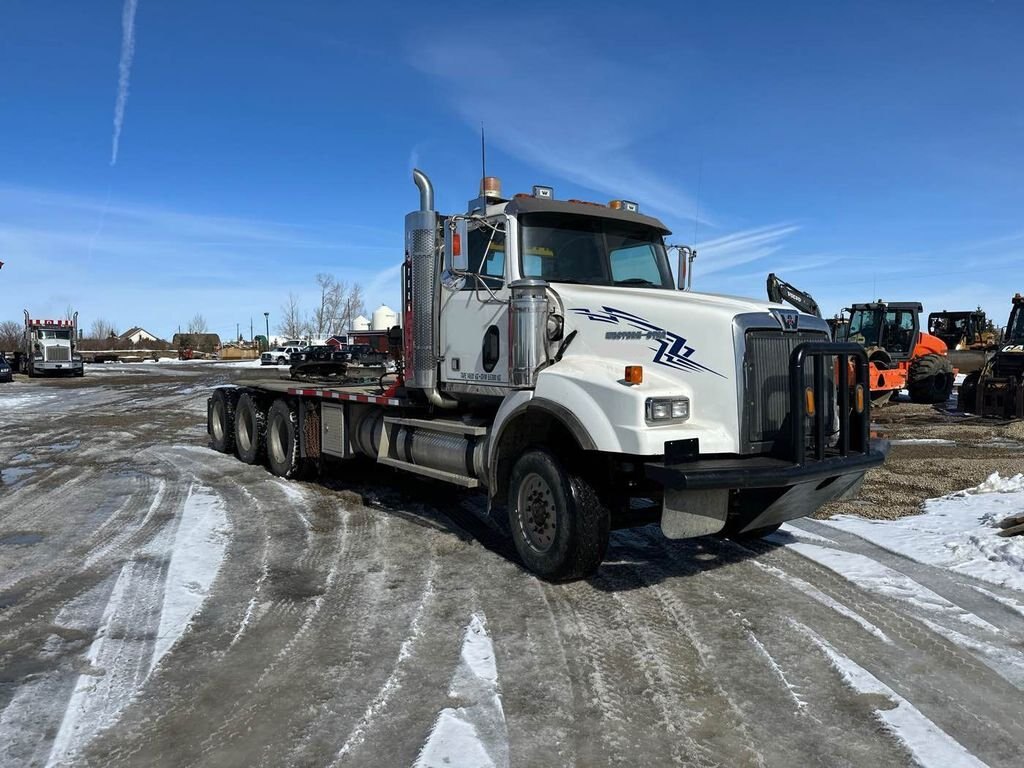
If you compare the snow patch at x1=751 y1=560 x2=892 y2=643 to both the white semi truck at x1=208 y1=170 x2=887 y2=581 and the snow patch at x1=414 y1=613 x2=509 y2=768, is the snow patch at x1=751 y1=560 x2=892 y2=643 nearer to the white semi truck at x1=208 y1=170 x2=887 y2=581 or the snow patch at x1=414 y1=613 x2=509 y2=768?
the white semi truck at x1=208 y1=170 x2=887 y2=581

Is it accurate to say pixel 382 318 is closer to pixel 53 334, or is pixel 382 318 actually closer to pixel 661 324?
pixel 53 334

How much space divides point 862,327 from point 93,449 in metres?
17.9

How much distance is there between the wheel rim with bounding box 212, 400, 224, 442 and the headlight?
903cm

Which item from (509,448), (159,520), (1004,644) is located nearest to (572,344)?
(509,448)

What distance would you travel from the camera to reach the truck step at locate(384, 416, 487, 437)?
6207 mm

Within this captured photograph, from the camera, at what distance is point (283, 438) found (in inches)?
391

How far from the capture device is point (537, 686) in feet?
12.2

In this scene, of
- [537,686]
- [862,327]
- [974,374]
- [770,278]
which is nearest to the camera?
[537,686]

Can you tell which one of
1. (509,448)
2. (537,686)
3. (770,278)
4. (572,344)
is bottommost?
(537,686)

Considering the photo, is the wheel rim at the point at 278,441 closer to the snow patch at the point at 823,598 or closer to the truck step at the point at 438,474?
the truck step at the point at 438,474

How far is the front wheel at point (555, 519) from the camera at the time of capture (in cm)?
499

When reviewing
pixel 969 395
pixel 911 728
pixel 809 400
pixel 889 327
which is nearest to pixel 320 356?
pixel 809 400

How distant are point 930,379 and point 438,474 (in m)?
16.0

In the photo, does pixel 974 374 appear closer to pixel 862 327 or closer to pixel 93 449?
pixel 862 327
